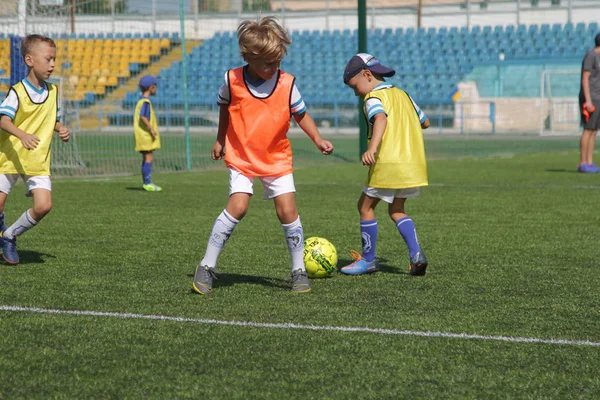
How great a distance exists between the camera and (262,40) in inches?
216

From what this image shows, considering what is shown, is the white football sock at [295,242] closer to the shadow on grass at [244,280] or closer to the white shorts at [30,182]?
the shadow on grass at [244,280]

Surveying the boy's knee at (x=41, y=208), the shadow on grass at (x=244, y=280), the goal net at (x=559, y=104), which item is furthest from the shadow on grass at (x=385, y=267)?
the goal net at (x=559, y=104)

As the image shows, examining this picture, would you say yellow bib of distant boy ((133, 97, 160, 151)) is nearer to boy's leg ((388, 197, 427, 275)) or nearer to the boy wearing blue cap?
the boy wearing blue cap

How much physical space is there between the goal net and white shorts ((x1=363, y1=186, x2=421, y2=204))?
24.1 metres

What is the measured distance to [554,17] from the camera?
125ft

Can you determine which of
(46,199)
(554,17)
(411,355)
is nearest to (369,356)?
(411,355)

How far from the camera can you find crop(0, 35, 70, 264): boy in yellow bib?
6711mm

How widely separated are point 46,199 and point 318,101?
2772cm

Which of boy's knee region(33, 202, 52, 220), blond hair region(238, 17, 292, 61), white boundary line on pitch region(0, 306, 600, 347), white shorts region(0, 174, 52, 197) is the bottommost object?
white boundary line on pitch region(0, 306, 600, 347)

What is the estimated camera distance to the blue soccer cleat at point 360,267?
6.46 metres

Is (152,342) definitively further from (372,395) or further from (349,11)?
(349,11)

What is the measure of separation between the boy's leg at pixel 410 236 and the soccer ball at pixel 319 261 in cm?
48

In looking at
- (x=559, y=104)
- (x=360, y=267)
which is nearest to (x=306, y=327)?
(x=360, y=267)

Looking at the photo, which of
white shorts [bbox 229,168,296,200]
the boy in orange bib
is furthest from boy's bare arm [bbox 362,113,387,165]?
white shorts [bbox 229,168,296,200]
